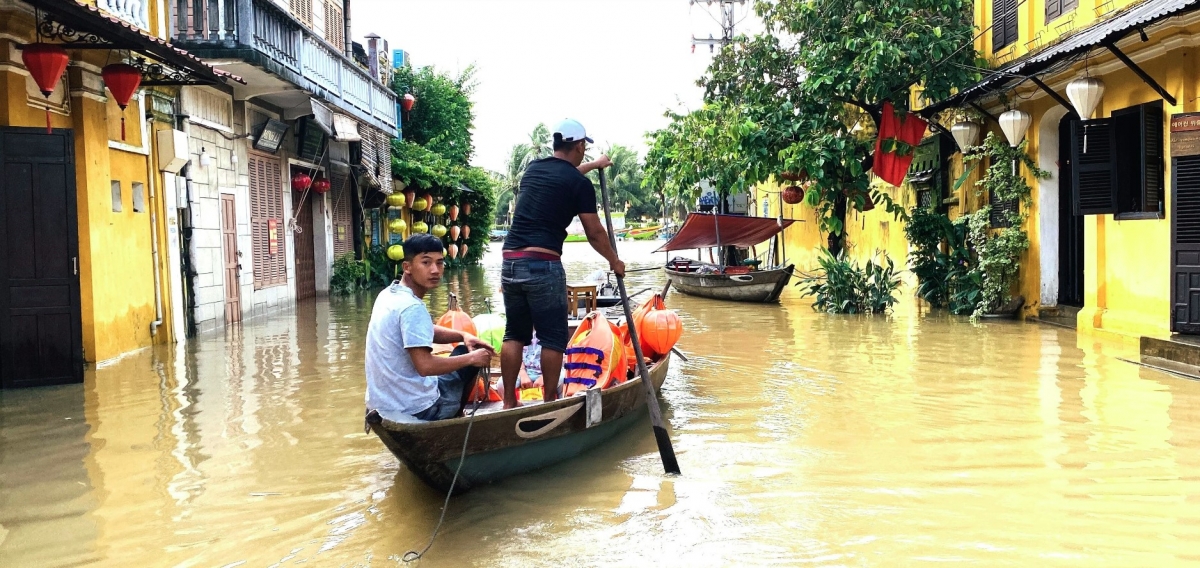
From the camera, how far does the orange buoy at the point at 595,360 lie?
654 centimetres

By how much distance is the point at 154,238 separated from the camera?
11.6 m

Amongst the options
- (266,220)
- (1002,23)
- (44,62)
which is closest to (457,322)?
(44,62)

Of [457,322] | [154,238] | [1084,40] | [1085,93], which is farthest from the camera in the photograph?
[154,238]

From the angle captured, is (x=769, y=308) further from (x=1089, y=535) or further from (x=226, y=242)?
(x=1089, y=535)

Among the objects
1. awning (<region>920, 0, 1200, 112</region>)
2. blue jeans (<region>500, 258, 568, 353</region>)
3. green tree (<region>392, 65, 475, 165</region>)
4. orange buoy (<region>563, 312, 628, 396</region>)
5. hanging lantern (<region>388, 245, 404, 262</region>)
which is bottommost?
orange buoy (<region>563, 312, 628, 396</region>)

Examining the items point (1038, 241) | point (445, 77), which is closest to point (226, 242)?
point (1038, 241)

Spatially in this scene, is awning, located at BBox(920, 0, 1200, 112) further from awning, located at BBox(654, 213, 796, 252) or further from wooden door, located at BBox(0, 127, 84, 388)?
wooden door, located at BBox(0, 127, 84, 388)

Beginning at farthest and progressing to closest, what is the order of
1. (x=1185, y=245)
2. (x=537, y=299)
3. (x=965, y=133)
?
(x=965, y=133), (x=1185, y=245), (x=537, y=299)

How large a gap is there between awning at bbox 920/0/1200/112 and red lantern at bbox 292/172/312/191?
39.5 ft

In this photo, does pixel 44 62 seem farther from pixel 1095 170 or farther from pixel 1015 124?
pixel 1015 124

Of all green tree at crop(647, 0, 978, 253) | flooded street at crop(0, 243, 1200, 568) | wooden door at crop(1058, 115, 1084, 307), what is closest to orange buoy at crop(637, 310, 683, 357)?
flooded street at crop(0, 243, 1200, 568)

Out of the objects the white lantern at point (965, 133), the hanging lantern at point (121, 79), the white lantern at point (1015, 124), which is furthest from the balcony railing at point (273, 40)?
the white lantern at point (1015, 124)

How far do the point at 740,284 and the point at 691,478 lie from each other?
12379 millimetres

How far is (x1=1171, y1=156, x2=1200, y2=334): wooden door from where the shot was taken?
372 inches
